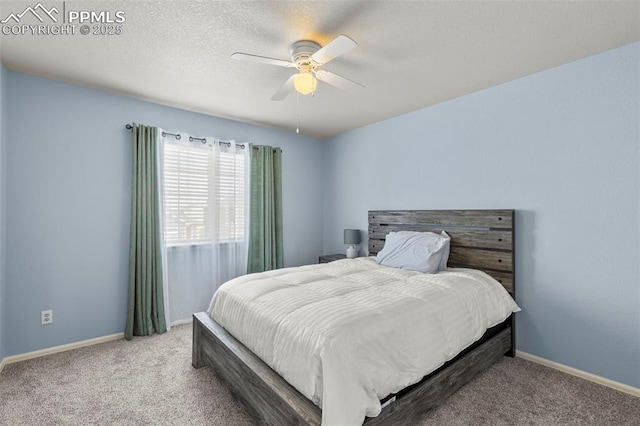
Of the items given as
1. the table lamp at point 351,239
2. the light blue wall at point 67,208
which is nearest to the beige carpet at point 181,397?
the light blue wall at point 67,208

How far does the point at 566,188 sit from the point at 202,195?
12.0 ft

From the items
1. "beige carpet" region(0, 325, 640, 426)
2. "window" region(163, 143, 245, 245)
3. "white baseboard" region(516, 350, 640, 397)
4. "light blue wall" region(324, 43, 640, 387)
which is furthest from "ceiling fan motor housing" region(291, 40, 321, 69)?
"white baseboard" region(516, 350, 640, 397)

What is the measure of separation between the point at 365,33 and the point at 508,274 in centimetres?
237

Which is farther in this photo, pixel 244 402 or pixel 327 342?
pixel 244 402

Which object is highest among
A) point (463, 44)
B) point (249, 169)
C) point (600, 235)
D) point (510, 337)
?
point (463, 44)

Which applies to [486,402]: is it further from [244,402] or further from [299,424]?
[244,402]

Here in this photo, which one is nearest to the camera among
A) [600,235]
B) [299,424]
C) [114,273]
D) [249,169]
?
[299,424]

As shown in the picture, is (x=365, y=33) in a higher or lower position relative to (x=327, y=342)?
higher

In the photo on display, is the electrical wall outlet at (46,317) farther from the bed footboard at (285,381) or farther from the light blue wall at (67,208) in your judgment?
the bed footboard at (285,381)

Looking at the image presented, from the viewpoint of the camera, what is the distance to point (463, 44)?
211 cm

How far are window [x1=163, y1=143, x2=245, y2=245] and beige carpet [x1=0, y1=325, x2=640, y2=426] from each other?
1405mm

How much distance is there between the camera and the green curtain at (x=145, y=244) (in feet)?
9.86

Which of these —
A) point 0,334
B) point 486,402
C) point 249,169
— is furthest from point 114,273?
point 486,402

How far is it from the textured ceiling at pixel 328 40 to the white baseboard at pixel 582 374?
250 centimetres
